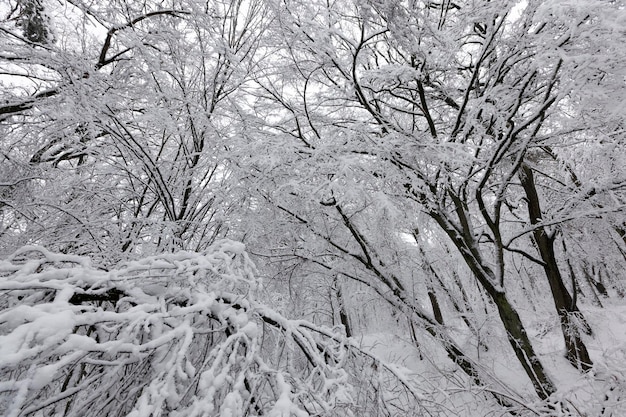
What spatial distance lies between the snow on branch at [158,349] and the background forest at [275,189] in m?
0.01

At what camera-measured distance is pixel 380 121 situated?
16.6 ft

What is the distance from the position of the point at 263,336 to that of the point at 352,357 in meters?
0.52

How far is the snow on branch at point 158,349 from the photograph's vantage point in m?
1.05

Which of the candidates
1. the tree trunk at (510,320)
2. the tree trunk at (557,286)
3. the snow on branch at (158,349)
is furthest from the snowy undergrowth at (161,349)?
the tree trunk at (557,286)

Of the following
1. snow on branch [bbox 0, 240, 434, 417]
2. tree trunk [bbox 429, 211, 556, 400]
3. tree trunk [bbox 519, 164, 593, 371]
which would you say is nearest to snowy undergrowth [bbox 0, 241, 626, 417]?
snow on branch [bbox 0, 240, 434, 417]

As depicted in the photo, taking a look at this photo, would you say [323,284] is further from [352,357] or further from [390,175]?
[352,357]

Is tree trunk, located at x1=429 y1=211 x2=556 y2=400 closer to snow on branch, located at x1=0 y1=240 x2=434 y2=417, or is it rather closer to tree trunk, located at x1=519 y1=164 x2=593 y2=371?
tree trunk, located at x1=519 y1=164 x2=593 y2=371

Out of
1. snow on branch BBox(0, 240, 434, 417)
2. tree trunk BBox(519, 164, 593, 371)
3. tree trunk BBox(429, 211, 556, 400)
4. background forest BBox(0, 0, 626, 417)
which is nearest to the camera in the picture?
snow on branch BBox(0, 240, 434, 417)

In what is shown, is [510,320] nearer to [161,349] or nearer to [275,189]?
[275,189]

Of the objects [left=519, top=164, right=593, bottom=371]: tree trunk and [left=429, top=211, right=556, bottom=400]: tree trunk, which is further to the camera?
[left=519, top=164, right=593, bottom=371]: tree trunk

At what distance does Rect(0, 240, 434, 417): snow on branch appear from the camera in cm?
105

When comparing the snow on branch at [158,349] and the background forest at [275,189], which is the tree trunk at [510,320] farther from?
the snow on branch at [158,349]

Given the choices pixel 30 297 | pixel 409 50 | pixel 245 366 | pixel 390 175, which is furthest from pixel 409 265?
pixel 30 297

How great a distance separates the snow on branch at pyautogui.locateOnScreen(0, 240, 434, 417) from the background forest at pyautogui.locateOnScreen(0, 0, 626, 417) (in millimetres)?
11
